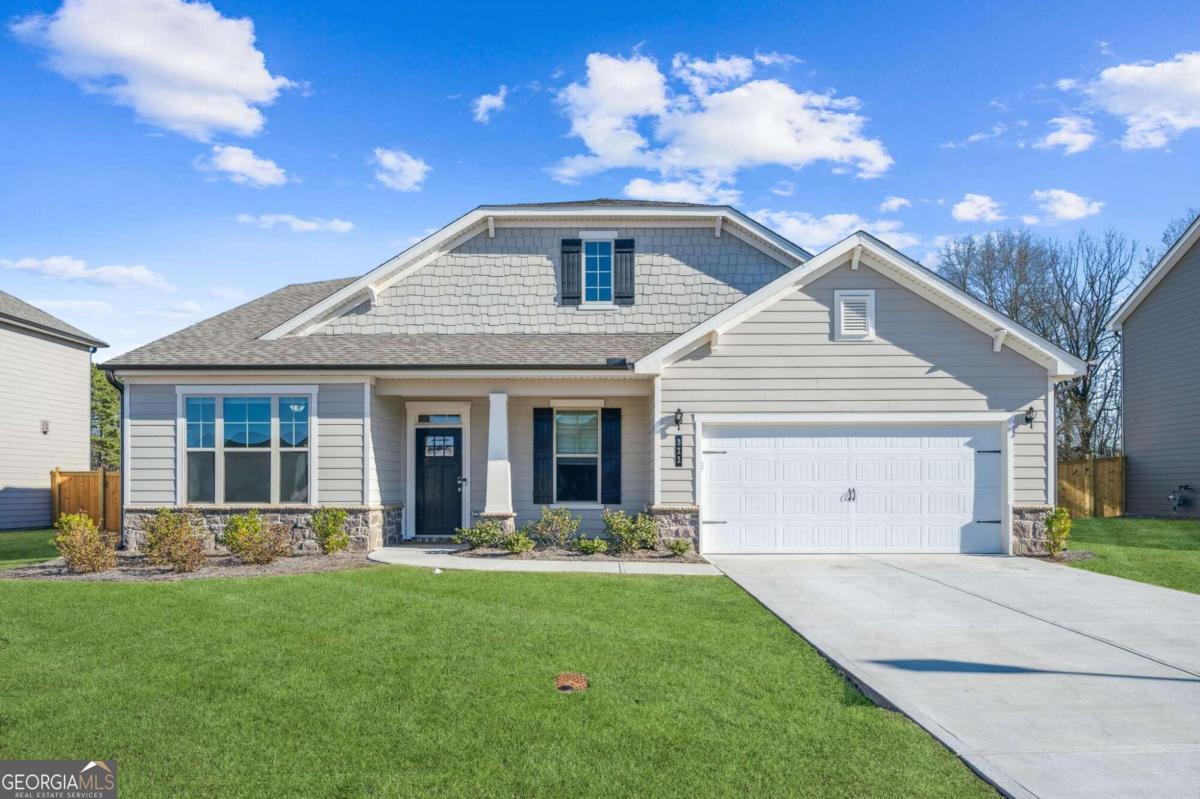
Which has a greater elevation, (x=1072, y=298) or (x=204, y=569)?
(x=1072, y=298)

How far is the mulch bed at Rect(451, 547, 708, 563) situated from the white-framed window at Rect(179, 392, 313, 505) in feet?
9.97

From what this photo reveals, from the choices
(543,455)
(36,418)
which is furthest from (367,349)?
(36,418)

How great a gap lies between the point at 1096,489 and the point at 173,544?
21225mm

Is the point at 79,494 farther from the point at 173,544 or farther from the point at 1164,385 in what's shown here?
the point at 1164,385

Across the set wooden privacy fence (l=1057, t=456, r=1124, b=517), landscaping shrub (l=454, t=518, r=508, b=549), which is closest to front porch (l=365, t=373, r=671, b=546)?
landscaping shrub (l=454, t=518, r=508, b=549)

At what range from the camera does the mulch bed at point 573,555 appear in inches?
486

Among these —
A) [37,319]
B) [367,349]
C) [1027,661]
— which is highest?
[37,319]

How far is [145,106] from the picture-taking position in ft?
47.3

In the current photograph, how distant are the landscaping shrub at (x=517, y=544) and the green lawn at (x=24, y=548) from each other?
7224 millimetres

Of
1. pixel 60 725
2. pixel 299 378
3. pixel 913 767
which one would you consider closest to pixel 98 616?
pixel 60 725

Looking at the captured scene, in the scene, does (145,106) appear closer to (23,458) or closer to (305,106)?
(305,106)

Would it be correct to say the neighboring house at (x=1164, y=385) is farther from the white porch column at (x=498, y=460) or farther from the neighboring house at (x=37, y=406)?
the neighboring house at (x=37, y=406)

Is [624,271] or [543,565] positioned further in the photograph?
[624,271]

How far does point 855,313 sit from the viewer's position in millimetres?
12961
